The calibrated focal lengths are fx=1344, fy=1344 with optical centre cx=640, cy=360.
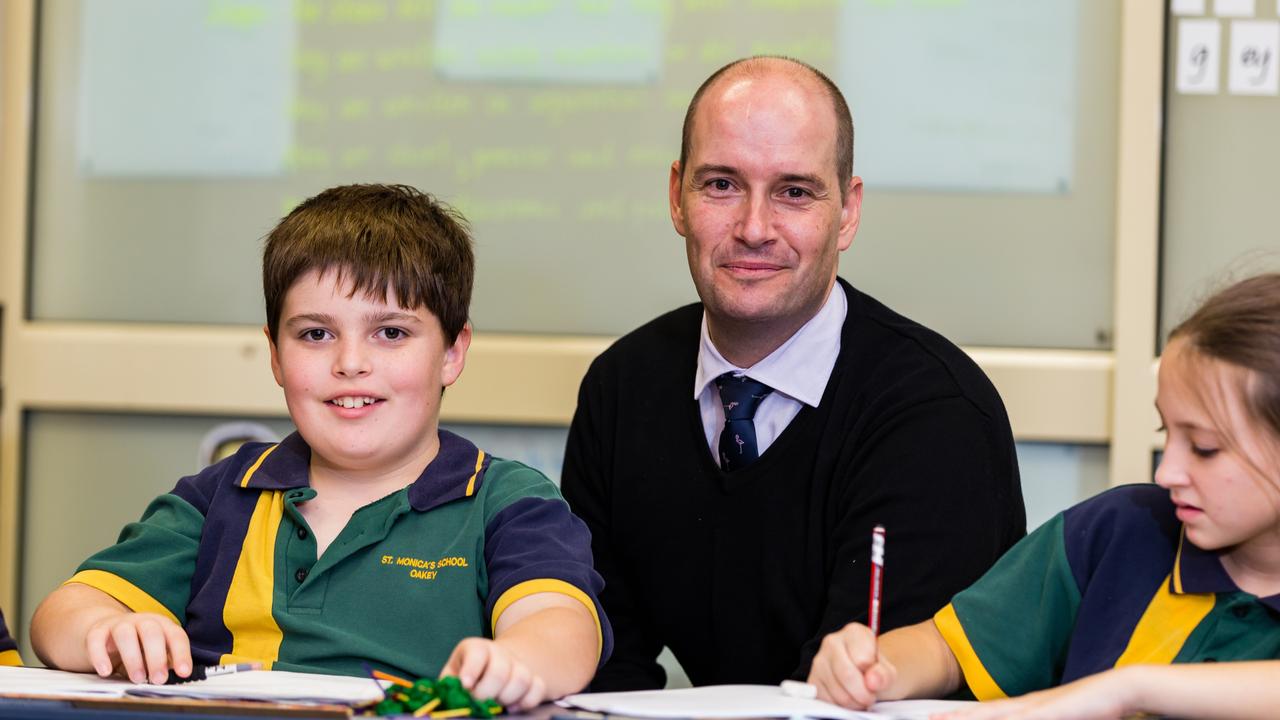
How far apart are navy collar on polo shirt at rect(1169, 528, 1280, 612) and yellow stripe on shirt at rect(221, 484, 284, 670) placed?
2.83ft

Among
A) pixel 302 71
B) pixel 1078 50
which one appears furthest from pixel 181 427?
pixel 1078 50

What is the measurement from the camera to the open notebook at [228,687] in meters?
1.06

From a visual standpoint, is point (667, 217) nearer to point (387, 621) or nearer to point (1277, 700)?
point (387, 621)

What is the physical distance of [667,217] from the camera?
8.12 ft

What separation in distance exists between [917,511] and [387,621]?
634 mm

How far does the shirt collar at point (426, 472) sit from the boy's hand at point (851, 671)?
44 centimetres

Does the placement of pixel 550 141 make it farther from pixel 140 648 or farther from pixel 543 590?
pixel 140 648

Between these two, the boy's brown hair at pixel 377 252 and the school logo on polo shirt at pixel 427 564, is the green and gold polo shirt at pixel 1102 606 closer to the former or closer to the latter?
the school logo on polo shirt at pixel 427 564

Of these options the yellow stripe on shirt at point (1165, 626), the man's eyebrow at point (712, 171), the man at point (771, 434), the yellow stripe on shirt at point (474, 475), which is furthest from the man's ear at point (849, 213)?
the yellow stripe on shirt at point (1165, 626)

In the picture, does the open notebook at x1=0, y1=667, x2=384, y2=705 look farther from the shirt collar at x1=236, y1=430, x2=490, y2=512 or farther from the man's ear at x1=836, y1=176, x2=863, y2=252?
the man's ear at x1=836, y1=176, x2=863, y2=252

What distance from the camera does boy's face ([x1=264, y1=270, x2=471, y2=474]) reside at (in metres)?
1.42

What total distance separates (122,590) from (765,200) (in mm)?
924

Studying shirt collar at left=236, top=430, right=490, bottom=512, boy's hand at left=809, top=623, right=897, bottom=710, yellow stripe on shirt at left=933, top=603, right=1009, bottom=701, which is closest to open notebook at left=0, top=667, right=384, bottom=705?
shirt collar at left=236, top=430, right=490, bottom=512

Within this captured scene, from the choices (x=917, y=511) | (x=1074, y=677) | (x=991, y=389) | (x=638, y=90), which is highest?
(x=638, y=90)
